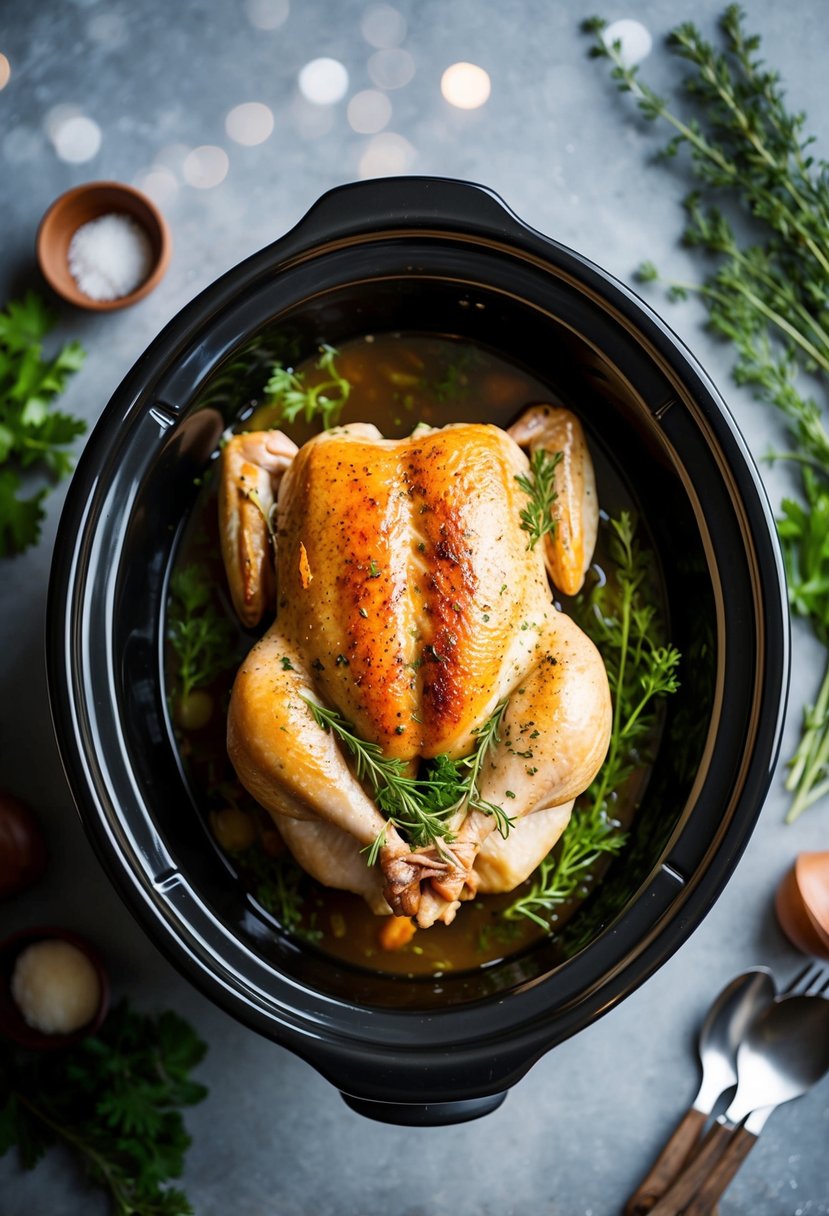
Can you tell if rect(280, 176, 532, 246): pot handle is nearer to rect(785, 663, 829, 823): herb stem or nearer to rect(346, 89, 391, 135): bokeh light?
rect(346, 89, 391, 135): bokeh light

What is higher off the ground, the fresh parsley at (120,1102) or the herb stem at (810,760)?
the herb stem at (810,760)

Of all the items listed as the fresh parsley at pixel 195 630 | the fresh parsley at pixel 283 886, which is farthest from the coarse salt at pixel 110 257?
the fresh parsley at pixel 283 886

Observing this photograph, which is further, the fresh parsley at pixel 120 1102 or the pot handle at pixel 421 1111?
the fresh parsley at pixel 120 1102

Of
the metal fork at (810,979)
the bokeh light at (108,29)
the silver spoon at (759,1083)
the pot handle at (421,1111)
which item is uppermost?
the bokeh light at (108,29)

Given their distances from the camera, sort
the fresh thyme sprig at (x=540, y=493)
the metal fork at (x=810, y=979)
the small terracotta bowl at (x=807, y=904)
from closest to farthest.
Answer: the fresh thyme sprig at (x=540, y=493), the small terracotta bowl at (x=807, y=904), the metal fork at (x=810, y=979)

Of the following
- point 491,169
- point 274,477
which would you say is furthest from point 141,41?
point 274,477

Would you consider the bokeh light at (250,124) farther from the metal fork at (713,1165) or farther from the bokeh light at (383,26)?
the metal fork at (713,1165)

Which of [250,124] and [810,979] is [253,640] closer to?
[250,124]

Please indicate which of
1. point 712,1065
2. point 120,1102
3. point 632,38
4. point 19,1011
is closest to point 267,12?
point 632,38
